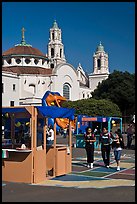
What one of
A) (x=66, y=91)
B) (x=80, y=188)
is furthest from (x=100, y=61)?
(x=80, y=188)

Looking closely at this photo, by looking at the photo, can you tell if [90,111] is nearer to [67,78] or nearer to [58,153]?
[67,78]

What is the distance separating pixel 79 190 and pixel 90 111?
149 feet

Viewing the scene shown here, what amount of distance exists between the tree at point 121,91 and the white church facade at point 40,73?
44.7 feet

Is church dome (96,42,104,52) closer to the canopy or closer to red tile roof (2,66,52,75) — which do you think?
red tile roof (2,66,52,75)

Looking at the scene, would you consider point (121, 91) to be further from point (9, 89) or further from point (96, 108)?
point (9, 89)

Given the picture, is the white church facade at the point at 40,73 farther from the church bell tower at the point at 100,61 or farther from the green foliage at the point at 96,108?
the green foliage at the point at 96,108

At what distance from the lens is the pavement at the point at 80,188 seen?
27.5ft

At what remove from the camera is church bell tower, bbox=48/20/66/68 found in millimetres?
102562

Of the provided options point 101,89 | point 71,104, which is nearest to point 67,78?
point 101,89

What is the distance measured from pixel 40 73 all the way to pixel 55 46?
18928 millimetres

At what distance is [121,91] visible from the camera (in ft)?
233

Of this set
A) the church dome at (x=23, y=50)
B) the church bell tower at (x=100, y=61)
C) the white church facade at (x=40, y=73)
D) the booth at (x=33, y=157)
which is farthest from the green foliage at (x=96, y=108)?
the church bell tower at (x=100, y=61)

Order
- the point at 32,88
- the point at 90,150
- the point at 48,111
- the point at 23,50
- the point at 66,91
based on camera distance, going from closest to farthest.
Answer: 1. the point at 48,111
2. the point at 90,150
3. the point at 32,88
4. the point at 66,91
5. the point at 23,50

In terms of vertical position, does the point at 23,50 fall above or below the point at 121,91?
above
